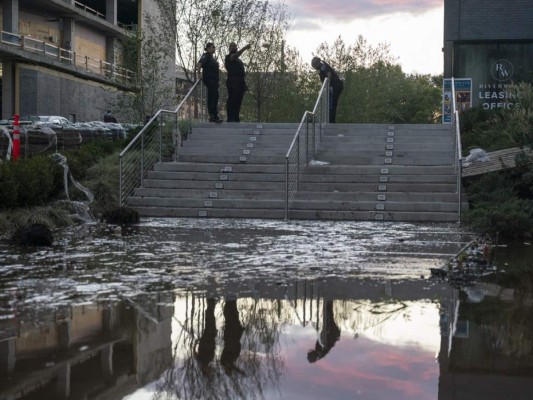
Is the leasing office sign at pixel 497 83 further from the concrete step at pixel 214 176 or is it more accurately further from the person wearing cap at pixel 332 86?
the concrete step at pixel 214 176

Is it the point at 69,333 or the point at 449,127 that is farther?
the point at 449,127

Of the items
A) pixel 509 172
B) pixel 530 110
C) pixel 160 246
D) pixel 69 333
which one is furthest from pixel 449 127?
pixel 69 333

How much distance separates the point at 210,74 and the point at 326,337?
54.2 ft

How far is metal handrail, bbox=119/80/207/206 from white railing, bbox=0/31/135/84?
20.6m

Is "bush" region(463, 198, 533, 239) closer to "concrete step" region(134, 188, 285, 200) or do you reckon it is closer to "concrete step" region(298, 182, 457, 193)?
"concrete step" region(298, 182, 457, 193)

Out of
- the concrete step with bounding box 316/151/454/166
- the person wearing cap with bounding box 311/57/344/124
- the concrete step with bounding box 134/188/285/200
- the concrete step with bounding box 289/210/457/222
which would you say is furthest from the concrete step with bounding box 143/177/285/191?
the person wearing cap with bounding box 311/57/344/124

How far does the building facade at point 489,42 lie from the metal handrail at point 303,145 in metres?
A: 8.58

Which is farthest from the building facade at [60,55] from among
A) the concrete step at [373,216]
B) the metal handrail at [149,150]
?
the concrete step at [373,216]

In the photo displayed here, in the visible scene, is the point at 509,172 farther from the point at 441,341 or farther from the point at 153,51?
the point at 153,51

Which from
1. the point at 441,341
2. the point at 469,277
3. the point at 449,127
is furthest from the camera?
the point at 449,127

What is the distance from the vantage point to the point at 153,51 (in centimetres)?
2761

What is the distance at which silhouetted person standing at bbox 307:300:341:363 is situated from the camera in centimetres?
560

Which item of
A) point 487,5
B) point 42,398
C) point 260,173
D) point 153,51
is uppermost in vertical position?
point 487,5

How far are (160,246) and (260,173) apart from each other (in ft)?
24.2
